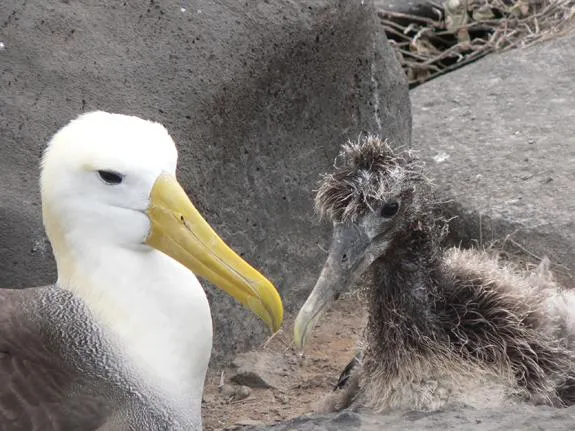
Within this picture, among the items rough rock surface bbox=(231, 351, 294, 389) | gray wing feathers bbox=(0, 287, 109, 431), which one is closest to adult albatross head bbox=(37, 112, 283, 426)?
gray wing feathers bbox=(0, 287, 109, 431)

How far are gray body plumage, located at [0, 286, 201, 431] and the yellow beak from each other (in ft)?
1.16

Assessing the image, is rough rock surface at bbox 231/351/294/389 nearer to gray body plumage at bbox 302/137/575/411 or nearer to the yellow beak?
gray body plumage at bbox 302/137/575/411

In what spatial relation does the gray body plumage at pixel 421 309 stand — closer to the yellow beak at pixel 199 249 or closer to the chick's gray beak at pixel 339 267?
the chick's gray beak at pixel 339 267

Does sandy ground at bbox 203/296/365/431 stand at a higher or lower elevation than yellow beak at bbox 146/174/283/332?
lower

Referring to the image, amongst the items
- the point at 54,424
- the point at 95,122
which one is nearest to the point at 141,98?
the point at 95,122

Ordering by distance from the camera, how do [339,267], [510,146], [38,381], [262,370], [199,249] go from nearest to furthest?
[38,381] < [199,249] < [339,267] < [262,370] < [510,146]

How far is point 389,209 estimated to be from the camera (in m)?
4.34

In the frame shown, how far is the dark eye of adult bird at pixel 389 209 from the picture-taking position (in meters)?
4.32

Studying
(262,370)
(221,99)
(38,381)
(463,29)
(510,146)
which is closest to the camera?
(38,381)

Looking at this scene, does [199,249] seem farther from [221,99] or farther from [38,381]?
[221,99]

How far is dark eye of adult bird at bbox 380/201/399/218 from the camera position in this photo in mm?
4324

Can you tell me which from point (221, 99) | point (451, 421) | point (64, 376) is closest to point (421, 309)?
point (451, 421)

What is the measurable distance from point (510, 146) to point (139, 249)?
2882mm

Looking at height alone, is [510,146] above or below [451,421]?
below
